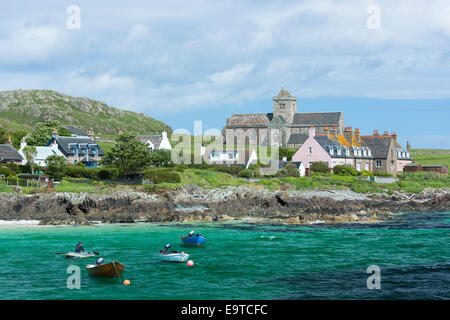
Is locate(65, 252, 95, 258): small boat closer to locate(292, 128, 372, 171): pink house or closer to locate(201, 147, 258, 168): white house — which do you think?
locate(292, 128, 372, 171): pink house

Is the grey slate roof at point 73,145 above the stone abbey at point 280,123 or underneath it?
underneath

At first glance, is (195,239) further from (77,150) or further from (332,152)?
(77,150)

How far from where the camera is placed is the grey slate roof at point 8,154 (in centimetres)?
9519

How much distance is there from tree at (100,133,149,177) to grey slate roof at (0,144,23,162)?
23.1m

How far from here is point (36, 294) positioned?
27.0m

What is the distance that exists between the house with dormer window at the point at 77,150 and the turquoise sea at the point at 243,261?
198 ft

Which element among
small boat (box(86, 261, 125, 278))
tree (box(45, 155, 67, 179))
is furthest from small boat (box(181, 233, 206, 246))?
tree (box(45, 155, 67, 179))

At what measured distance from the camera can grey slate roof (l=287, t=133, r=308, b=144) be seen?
463 feet

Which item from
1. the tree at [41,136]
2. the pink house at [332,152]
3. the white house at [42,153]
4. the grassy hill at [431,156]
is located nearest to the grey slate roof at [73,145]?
the white house at [42,153]

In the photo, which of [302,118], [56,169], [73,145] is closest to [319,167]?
[56,169]

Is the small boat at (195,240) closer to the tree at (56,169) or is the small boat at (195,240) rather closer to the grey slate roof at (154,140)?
the tree at (56,169)

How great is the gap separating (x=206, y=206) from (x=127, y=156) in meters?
20.8
